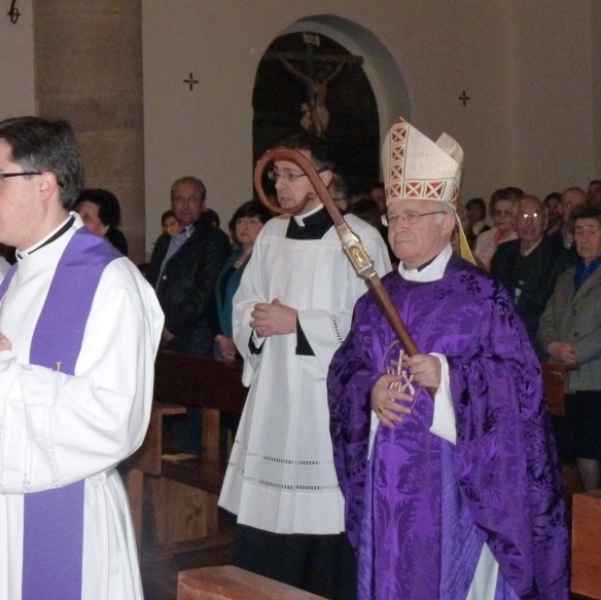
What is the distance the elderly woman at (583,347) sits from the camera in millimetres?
6262

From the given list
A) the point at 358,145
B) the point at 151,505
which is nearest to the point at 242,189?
the point at 358,145

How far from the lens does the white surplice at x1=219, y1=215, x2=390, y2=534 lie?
466 cm

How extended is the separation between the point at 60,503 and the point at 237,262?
4351 millimetres

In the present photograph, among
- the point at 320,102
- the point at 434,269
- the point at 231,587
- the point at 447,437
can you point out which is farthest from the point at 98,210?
the point at 320,102

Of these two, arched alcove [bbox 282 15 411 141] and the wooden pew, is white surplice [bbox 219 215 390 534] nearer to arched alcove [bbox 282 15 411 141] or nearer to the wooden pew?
the wooden pew

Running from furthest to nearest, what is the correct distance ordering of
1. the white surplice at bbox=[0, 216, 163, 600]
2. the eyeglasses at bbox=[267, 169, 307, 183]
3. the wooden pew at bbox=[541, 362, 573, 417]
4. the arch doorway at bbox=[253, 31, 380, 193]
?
the arch doorway at bbox=[253, 31, 380, 193] < the wooden pew at bbox=[541, 362, 573, 417] < the eyeglasses at bbox=[267, 169, 307, 183] < the white surplice at bbox=[0, 216, 163, 600]

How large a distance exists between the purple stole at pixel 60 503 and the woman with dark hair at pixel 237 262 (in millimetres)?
3971

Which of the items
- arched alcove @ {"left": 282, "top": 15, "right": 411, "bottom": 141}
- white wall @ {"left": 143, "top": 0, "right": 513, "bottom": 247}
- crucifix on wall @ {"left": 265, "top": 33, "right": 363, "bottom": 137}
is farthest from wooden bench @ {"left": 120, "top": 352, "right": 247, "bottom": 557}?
arched alcove @ {"left": 282, "top": 15, "right": 411, "bottom": 141}

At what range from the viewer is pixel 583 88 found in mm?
14625

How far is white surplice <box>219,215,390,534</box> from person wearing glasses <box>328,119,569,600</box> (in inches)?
30.5

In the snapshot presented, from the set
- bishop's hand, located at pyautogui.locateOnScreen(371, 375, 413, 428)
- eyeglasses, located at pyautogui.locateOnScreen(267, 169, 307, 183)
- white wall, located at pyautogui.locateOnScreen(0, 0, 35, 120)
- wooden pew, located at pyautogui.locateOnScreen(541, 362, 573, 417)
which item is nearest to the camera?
bishop's hand, located at pyautogui.locateOnScreen(371, 375, 413, 428)

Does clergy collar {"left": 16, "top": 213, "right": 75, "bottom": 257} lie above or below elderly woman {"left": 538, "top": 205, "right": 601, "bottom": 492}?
above

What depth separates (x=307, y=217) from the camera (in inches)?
192

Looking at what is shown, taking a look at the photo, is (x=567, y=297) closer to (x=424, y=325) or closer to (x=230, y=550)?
(x=230, y=550)
